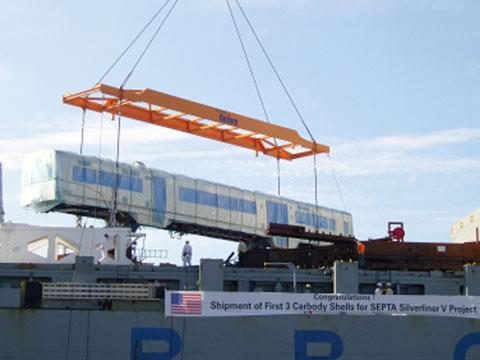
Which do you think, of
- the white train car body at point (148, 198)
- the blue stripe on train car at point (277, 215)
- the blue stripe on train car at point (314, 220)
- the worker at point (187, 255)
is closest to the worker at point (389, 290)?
the worker at point (187, 255)

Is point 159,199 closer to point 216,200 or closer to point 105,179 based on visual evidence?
point 105,179

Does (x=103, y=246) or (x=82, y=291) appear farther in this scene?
(x=103, y=246)

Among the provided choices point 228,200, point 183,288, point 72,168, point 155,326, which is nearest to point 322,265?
point 183,288

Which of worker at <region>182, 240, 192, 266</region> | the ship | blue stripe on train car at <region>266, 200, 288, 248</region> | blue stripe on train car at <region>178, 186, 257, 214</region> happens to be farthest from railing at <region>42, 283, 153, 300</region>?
blue stripe on train car at <region>266, 200, 288, 248</region>

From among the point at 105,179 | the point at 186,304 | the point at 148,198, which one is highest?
the point at 105,179

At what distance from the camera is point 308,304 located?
70.9 ft

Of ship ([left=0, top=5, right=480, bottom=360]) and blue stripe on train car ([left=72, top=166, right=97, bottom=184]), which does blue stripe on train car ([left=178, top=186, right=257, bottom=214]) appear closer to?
blue stripe on train car ([left=72, top=166, right=97, bottom=184])

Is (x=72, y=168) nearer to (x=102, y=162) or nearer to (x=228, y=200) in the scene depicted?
(x=102, y=162)

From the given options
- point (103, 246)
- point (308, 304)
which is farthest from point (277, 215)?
point (308, 304)

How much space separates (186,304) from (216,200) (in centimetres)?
2145

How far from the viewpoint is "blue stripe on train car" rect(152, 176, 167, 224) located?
38.7 meters

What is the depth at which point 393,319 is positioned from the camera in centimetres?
2189

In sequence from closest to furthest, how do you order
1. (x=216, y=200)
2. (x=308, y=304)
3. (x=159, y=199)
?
(x=308, y=304), (x=159, y=199), (x=216, y=200)

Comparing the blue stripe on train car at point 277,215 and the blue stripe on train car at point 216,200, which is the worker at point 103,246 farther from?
the blue stripe on train car at point 277,215
